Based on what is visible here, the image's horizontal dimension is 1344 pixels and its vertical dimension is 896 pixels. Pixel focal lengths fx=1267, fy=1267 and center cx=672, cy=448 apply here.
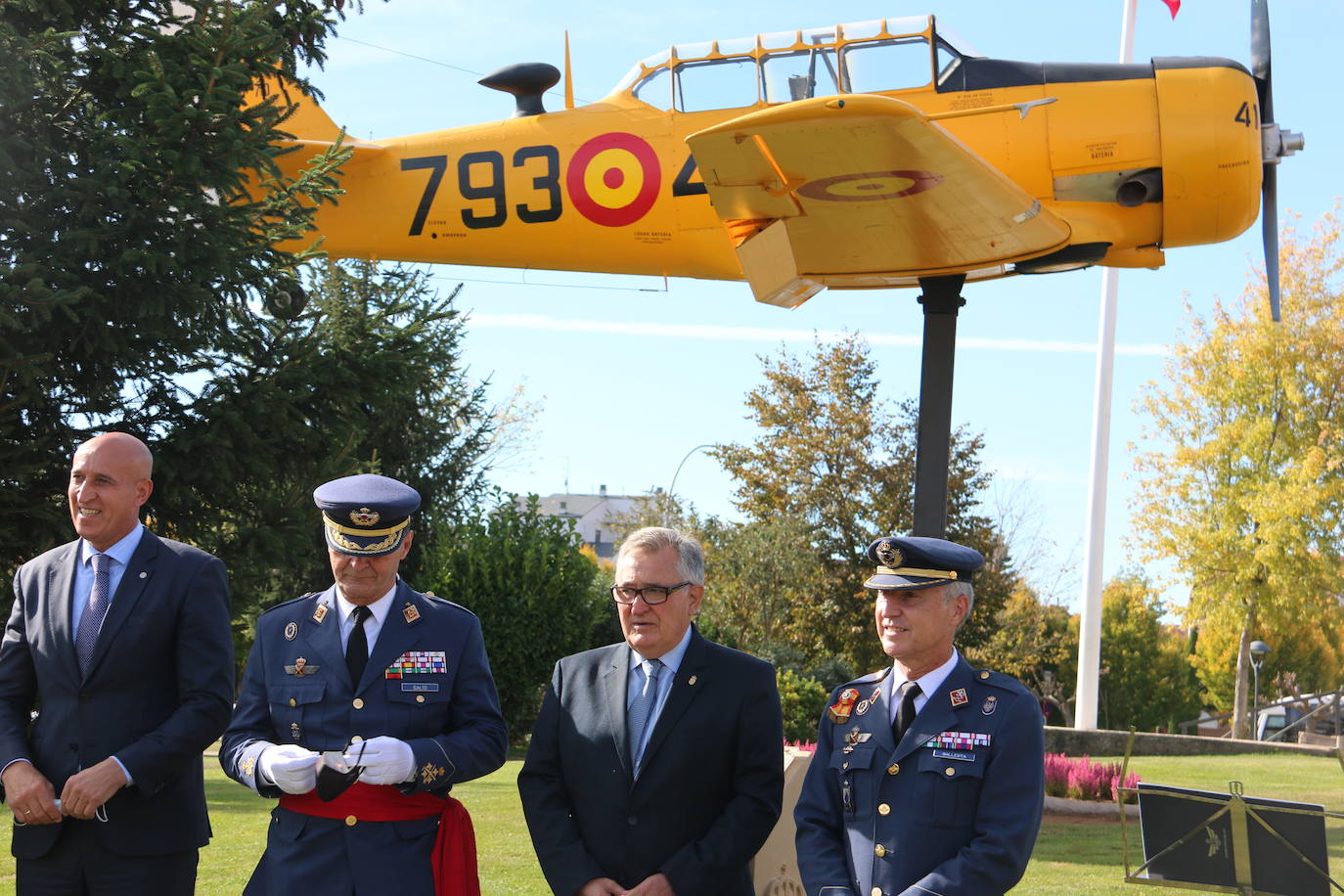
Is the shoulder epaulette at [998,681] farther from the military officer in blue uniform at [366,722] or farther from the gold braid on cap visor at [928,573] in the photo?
the military officer in blue uniform at [366,722]

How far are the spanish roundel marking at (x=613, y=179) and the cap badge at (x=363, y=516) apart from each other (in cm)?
658

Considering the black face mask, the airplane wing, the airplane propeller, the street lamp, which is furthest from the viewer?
the street lamp

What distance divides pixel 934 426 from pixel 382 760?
4.67 meters

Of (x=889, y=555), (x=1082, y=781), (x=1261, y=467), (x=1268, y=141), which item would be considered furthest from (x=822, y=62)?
(x=1261, y=467)

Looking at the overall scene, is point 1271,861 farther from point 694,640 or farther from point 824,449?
point 824,449

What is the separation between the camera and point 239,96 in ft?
27.7

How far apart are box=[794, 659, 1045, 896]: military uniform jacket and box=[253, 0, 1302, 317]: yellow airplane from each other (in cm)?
374

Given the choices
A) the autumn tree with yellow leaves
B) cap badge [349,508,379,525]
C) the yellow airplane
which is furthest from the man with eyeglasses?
the autumn tree with yellow leaves

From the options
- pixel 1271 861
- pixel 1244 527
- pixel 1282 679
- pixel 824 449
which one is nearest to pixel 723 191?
pixel 1271 861

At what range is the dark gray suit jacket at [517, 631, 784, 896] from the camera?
3916 millimetres

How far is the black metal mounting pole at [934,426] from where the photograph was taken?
7441 millimetres

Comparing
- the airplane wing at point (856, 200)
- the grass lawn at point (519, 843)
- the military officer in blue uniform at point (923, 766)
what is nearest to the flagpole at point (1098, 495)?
the grass lawn at point (519, 843)

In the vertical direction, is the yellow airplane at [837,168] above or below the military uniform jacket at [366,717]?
above

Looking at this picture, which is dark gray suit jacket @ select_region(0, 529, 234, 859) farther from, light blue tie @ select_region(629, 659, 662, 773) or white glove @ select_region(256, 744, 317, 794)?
light blue tie @ select_region(629, 659, 662, 773)
